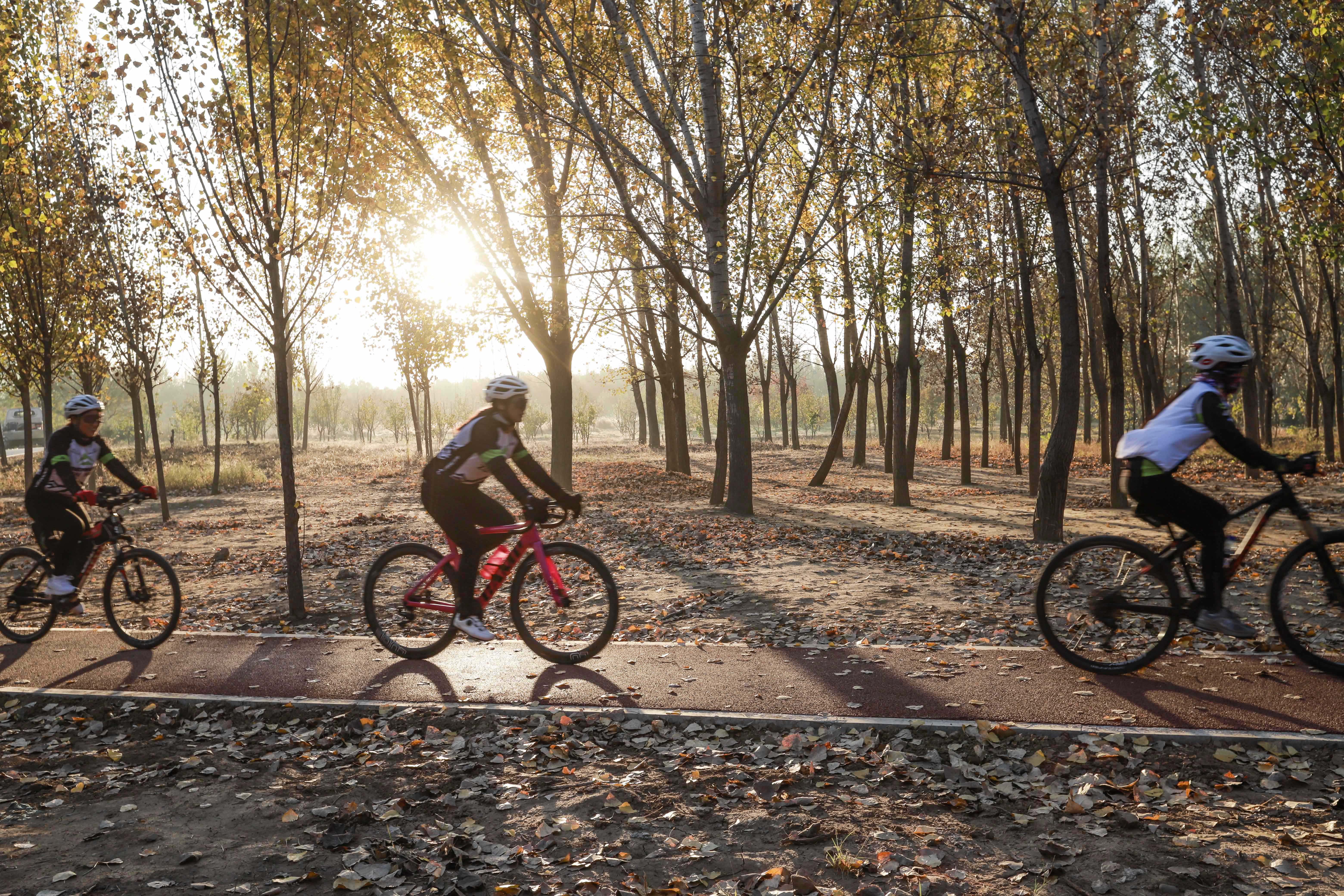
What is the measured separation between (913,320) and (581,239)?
34.6ft

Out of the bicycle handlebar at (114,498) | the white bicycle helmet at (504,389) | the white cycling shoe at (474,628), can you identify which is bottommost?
the white cycling shoe at (474,628)

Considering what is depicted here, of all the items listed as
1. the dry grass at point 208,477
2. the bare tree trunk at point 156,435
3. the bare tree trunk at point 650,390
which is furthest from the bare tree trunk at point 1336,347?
the dry grass at point 208,477

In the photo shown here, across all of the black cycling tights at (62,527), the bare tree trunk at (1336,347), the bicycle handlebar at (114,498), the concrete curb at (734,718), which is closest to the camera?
the concrete curb at (734,718)

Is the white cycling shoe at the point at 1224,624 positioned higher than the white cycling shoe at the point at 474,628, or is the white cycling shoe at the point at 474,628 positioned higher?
the white cycling shoe at the point at 1224,624

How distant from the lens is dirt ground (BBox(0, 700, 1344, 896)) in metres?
3.84

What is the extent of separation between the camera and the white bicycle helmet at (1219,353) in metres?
5.54

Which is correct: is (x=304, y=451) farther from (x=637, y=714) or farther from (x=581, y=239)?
(x=637, y=714)

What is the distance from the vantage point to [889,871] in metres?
3.84

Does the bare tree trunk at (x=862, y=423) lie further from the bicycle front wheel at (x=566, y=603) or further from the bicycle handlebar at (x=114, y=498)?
the bicycle handlebar at (x=114, y=498)

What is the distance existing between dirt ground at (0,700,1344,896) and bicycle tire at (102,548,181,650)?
222 cm

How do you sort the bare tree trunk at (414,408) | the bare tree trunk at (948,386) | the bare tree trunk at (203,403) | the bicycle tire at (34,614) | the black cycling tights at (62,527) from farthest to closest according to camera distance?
the bare tree trunk at (414,408) < the bare tree trunk at (948,386) < the bare tree trunk at (203,403) < the bicycle tire at (34,614) < the black cycling tights at (62,527)

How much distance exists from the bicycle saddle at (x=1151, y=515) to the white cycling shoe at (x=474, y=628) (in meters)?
4.86

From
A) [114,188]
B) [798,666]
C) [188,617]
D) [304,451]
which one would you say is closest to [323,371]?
[304,451]

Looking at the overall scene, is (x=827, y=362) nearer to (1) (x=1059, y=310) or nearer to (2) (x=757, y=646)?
(1) (x=1059, y=310)
